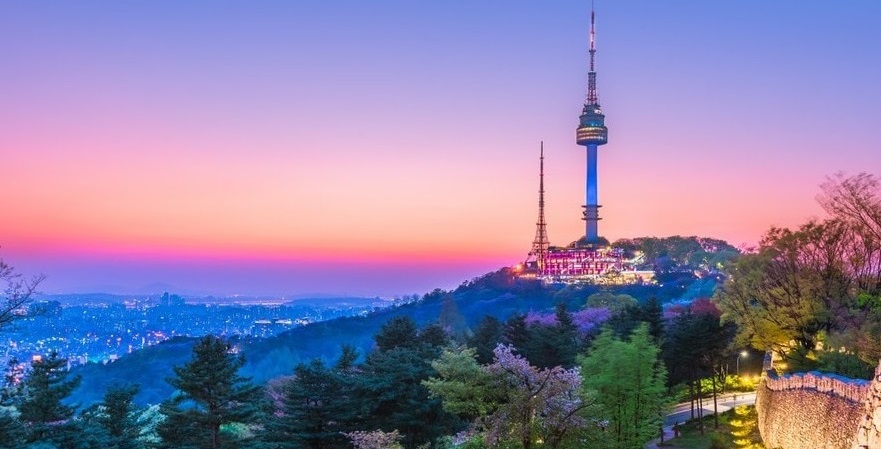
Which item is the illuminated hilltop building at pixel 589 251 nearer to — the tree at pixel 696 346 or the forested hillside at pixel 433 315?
the forested hillside at pixel 433 315

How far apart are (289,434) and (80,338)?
127858mm

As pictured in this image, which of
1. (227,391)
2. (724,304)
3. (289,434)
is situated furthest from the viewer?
(724,304)

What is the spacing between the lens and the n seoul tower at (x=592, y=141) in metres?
150

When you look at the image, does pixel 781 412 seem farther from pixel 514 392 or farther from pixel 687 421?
pixel 687 421

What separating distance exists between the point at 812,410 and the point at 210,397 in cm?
1860

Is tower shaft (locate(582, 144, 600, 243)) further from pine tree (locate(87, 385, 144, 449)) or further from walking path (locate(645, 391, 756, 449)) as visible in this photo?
pine tree (locate(87, 385, 144, 449))

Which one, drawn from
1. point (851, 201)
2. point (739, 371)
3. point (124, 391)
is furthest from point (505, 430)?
point (739, 371)

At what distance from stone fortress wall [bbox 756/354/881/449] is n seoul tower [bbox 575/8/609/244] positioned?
129m

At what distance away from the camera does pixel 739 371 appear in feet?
148

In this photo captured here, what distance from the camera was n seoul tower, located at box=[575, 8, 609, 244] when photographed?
150 meters

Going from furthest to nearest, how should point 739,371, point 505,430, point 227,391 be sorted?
point 739,371, point 227,391, point 505,430

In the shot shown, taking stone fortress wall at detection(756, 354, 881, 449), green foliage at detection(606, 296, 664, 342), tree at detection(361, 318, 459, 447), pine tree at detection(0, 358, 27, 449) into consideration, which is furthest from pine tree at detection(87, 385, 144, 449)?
green foliage at detection(606, 296, 664, 342)

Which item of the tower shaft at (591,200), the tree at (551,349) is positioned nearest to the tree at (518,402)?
the tree at (551,349)

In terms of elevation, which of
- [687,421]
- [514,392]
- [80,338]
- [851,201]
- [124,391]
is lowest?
[80,338]
